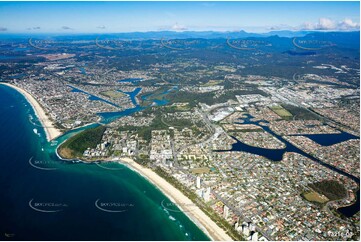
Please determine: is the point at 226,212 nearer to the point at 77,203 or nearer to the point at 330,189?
the point at 330,189

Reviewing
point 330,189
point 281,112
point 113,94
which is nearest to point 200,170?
point 330,189

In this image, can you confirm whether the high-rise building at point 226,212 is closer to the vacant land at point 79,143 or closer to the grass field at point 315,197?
the grass field at point 315,197

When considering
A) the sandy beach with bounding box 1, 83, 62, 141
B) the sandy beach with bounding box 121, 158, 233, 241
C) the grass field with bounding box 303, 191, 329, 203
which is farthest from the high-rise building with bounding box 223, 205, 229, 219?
the sandy beach with bounding box 1, 83, 62, 141

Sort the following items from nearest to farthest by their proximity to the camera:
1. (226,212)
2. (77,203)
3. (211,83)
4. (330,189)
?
(226,212)
(77,203)
(330,189)
(211,83)

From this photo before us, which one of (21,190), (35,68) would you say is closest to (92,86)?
(35,68)

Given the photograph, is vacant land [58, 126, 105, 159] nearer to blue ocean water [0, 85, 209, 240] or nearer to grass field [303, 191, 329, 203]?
blue ocean water [0, 85, 209, 240]
